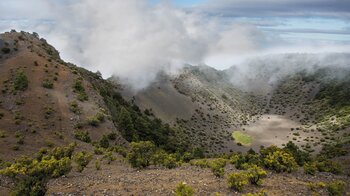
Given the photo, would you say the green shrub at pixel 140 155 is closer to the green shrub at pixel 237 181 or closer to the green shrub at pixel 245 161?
the green shrub at pixel 245 161

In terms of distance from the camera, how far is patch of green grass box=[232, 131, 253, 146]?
347 ft

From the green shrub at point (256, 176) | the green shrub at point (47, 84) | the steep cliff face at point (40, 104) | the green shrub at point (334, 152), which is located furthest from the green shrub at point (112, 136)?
the green shrub at point (334, 152)

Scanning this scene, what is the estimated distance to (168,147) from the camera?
7556 centimetres

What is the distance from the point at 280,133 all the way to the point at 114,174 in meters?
102

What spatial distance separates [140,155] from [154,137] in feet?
161

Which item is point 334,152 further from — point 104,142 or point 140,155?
point 140,155

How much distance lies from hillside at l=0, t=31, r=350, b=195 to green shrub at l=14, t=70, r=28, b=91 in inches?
6.9

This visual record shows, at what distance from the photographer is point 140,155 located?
30.0 meters

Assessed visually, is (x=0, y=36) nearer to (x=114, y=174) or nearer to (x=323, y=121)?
(x=114, y=174)

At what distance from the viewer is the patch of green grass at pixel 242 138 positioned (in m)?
106

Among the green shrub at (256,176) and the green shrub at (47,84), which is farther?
the green shrub at (47,84)

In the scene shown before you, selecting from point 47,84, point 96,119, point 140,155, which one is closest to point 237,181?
point 140,155

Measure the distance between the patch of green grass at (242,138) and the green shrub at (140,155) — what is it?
77.3 meters

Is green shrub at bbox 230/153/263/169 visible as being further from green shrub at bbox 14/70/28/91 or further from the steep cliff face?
green shrub at bbox 14/70/28/91
